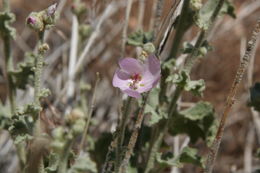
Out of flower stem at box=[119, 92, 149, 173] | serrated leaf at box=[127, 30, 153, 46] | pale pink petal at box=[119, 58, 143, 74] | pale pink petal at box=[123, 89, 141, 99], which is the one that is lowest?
flower stem at box=[119, 92, 149, 173]

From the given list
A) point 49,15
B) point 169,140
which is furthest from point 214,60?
point 49,15

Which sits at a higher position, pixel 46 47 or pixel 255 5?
pixel 255 5

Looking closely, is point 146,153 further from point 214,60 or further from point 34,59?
point 214,60

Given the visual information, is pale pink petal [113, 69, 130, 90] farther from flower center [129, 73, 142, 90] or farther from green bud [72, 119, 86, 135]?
green bud [72, 119, 86, 135]

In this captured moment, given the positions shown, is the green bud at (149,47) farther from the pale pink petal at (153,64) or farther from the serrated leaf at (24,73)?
the serrated leaf at (24,73)

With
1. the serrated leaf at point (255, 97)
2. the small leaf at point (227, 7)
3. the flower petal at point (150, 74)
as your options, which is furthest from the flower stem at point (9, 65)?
the serrated leaf at point (255, 97)

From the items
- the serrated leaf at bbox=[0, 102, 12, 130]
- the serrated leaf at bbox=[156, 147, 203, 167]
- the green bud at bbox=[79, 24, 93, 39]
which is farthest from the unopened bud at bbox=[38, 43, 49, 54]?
the green bud at bbox=[79, 24, 93, 39]

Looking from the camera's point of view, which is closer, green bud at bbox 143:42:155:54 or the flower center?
green bud at bbox 143:42:155:54

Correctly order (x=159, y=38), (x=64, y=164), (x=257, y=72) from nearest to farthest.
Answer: (x=64, y=164) → (x=159, y=38) → (x=257, y=72)
